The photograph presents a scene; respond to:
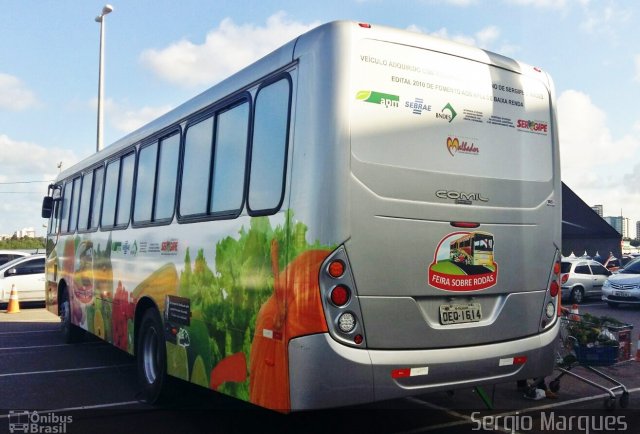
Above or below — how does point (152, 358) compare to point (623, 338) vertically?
below

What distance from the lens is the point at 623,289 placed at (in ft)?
62.6

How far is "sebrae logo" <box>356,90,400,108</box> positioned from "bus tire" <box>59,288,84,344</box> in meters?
8.19

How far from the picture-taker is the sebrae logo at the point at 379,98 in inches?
183

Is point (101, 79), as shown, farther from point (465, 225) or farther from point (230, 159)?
point (465, 225)

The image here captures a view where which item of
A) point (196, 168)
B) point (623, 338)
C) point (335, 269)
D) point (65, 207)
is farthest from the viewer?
point (65, 207)

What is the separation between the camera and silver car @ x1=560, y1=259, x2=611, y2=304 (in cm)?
2148

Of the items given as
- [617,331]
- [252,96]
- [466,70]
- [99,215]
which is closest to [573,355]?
[617,331]

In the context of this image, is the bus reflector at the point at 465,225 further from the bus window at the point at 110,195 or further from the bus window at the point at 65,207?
the bus window at the point at 65,207

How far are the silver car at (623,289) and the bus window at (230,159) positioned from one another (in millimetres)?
16455

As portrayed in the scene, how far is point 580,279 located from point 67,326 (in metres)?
16.6

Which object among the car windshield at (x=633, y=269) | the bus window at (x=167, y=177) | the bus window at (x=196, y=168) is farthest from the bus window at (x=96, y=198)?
the car windshield at (x=633, y=269)

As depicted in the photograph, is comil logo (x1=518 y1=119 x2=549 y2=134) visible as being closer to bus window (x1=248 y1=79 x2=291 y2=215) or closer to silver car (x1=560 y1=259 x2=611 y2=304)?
bus window (x1=248 y1=79 x2=291 y2=215)

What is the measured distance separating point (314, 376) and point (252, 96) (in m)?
2.30

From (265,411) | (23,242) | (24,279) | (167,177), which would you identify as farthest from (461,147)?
(23,242)
